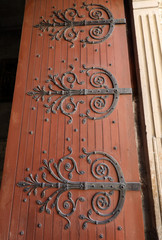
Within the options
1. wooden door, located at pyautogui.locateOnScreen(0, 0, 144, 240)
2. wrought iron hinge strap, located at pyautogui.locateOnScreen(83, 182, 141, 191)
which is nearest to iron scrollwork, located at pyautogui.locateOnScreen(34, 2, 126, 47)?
wooden door, located at pyautogui.locateOnScreen(0, 0, 144, 240)

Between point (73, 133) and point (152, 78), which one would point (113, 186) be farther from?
point (152, 78)

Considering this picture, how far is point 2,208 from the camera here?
154 centimetres

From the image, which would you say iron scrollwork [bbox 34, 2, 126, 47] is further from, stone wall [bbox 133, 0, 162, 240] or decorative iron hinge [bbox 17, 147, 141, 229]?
decorative iron hinge [bbox 17, 147, 141, 229]

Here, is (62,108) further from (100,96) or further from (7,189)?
(7,189)

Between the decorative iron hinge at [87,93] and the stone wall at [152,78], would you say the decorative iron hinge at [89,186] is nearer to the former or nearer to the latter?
the stone wall at [152,78]

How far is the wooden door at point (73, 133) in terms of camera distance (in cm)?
150

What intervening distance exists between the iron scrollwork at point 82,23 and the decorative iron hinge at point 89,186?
3.66 ft

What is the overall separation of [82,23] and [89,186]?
153cm

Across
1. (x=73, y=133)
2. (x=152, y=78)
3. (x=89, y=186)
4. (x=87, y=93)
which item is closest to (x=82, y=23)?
(x=87, y=93)

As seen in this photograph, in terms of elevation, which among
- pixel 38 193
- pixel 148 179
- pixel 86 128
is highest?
pixel 86 128

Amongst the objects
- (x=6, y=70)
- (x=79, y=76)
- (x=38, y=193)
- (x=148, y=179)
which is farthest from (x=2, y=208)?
(x=6, y=70)

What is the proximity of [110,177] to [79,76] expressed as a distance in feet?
2.99

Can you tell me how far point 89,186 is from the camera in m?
1.55

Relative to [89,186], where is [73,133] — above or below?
above
